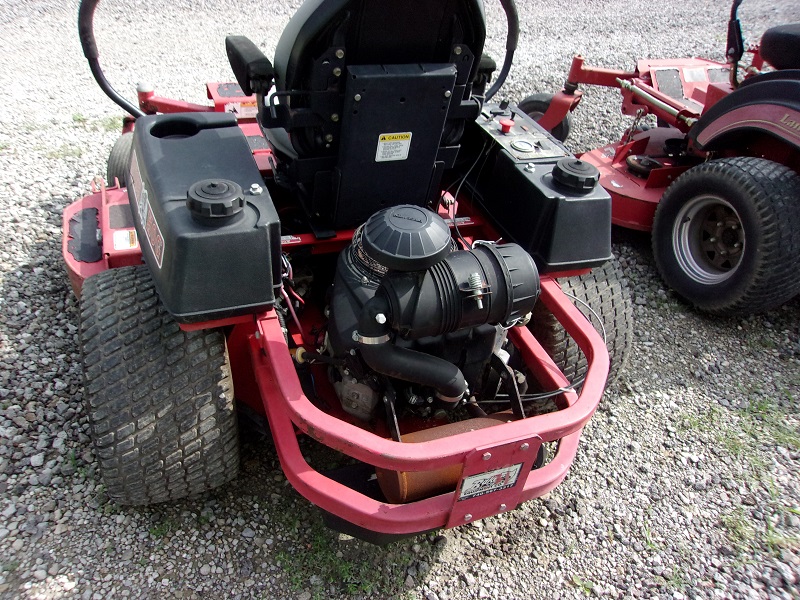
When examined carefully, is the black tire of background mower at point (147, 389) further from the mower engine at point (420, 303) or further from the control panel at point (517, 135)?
the control panel at point (517, 135)

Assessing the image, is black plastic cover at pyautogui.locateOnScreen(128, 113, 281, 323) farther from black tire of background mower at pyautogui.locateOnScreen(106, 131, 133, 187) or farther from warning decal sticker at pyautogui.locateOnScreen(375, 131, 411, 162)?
black tire of background mower at pyautogui.locateOnScreen(106, 131, 133, 187)

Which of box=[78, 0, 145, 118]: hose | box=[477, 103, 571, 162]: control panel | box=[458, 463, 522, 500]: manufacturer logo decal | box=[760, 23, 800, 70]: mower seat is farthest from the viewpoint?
box=[760, 23, 800, 70]: mower seat

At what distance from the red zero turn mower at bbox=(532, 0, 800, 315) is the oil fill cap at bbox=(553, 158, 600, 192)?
1.30 metres

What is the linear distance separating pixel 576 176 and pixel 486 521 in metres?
1.24

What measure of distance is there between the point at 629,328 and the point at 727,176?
3.69 ft

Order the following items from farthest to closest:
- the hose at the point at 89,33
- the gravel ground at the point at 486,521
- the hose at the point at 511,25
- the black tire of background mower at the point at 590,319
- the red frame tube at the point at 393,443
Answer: the black tire of background mower at the point at 590,319 < the hose at the point at 511,25 < the gravel ground at the point at 486,521 < the hose at the point at 89,33 < the red frame tube at the point at 393,443

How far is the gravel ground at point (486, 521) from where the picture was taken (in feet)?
6.98

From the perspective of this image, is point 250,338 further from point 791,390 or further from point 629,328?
point 791,390

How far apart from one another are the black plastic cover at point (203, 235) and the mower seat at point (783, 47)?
2.84 metres

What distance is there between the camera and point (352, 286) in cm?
206

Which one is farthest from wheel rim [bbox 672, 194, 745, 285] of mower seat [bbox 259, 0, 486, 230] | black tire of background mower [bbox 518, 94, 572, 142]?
mower seat [bbox 259, 0, 486, 230]

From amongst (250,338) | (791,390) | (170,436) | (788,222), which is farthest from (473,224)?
(791,390)

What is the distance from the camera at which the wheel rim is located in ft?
11.1

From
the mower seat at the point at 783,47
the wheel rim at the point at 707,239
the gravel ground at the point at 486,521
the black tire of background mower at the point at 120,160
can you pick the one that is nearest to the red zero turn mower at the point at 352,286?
the gravel ground at the point at 486,521
